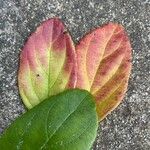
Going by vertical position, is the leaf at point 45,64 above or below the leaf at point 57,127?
above

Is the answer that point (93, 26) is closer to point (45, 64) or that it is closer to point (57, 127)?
point (45, 64)

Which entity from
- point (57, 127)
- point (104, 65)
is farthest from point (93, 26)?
point (57, 127)

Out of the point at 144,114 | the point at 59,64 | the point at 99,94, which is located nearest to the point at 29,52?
the point at 59,64

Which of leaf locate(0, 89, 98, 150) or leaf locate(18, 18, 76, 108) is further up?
leaf locate(18, 18, 76, 108)

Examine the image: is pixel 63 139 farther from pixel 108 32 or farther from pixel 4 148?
pixel 108 32
